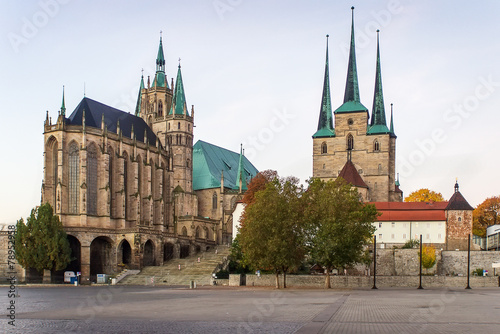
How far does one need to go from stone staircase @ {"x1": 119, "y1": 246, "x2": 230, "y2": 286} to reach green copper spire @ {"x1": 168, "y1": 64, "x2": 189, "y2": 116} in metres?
28.4

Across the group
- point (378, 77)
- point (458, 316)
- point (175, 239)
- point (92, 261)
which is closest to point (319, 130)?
point (378, 77)

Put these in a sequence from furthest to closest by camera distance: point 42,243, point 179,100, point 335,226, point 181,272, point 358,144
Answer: point 179,100 → point 358,144 → point 181,272 → point 42,243 → point 335,226

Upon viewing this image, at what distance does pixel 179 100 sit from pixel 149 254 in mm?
29945

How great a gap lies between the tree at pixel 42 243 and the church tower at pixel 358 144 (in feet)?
142

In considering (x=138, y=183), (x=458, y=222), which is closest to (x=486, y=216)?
(x=458, y=222)

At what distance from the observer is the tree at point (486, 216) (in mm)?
113688

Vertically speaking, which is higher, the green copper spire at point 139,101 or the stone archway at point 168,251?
the green copper spire at point 139,101

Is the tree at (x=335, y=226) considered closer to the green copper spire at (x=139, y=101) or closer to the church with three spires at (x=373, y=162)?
the church with three spires at (x=373, y=162)

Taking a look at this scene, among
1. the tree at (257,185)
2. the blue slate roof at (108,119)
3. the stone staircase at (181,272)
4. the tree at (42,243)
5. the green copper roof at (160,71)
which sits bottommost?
the stone staircase at (181,272)

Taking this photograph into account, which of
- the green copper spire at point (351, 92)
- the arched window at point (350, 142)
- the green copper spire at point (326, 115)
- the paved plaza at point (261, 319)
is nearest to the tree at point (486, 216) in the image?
the arched window at point (350, 142)

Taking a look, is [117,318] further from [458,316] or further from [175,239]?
[175,239]

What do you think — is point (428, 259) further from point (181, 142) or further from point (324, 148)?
point (181, 142)

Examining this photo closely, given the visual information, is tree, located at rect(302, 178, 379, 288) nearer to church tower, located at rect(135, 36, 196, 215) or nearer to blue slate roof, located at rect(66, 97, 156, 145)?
blue slate roof, located at rect(66, 97, 156, 145)

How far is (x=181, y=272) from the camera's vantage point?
7562cm
